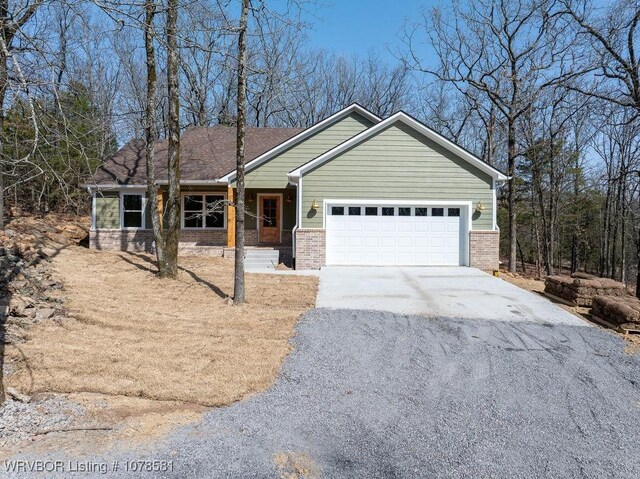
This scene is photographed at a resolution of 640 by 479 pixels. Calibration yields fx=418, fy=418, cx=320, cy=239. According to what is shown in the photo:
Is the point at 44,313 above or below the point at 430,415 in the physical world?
above

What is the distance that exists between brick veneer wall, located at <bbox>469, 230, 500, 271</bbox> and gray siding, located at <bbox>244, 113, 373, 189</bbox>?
6312 mm

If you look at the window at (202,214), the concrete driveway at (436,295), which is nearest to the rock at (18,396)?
the concrete driveway at (436,295)

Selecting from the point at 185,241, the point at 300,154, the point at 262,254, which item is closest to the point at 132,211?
the point at 185,241

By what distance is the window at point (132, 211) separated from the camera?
650 inches

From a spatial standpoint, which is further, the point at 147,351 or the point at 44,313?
the point at 44,313

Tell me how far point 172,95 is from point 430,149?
8.15m

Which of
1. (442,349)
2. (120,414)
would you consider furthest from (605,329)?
(120,414)

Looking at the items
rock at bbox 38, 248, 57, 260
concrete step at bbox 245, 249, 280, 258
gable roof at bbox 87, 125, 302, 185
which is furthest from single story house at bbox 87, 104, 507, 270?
rock at bbox 38, 248, 57, 260

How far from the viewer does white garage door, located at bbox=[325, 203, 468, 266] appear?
13945 mm

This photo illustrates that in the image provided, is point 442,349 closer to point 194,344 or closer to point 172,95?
point 194,344

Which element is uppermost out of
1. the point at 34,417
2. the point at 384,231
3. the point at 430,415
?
the point at 384,231

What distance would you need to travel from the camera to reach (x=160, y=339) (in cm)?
629

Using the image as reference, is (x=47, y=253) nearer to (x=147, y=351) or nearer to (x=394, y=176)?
(x=147, y=351)

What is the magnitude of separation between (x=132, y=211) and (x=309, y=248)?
774 centimetres
